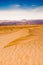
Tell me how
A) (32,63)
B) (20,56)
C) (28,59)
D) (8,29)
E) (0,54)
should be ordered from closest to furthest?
(32,63)
(28,59)
(20,56)
(0,54)
(8,29)

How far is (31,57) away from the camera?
5582 millimetres

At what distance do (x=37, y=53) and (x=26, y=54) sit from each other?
0.44 m

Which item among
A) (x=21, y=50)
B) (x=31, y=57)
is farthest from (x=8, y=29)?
(x=31, y=57)

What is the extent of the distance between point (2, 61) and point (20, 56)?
76cm

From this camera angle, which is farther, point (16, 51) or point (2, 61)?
point (16, 51)

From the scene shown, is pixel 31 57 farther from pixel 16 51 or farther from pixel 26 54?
pixel 16 51

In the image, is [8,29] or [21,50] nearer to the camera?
[21,50]

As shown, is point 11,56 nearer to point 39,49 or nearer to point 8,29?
point 39,49

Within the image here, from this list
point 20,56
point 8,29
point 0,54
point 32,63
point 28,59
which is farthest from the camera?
point 8,29

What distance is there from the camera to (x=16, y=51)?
643cm

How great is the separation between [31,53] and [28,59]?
0.65 metres

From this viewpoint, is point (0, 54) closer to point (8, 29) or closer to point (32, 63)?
point (32, 63)

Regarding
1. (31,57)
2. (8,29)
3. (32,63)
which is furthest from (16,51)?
(8,29)

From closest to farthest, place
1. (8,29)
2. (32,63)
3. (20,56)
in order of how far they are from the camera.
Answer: (32,63) → (20,56) → (8,29)
